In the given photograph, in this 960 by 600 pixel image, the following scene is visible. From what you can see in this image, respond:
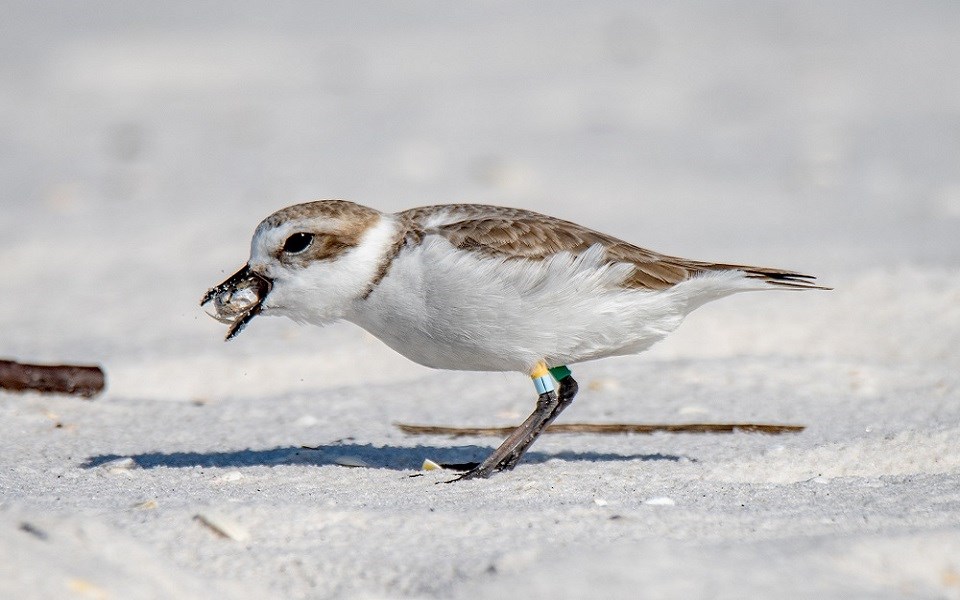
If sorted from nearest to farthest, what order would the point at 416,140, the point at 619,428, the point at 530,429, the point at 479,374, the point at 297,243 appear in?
the point at 297,243
the point at 530,429
the point at 619,428
the point at 479,374
the point at 416,140

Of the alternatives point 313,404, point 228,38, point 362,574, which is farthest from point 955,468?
point 228,38

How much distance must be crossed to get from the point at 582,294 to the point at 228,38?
12.5 m

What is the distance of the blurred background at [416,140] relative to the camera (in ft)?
25.3

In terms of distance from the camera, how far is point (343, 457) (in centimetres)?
461

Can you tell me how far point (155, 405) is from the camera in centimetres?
561

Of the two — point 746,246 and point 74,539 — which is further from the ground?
point 746,246

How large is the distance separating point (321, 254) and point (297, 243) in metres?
0.09

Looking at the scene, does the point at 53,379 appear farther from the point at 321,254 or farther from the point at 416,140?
the point at 416,140

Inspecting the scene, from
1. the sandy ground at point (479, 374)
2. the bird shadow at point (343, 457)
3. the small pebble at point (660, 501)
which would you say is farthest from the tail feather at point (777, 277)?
the small pebble at point (660, 501)

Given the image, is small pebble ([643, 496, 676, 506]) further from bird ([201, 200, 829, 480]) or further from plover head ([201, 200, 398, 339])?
plover head ([201, 200, 398, 339])

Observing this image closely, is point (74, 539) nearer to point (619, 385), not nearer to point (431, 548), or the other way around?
point (431, 548)

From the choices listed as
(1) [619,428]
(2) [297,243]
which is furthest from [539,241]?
(1) [619,428]

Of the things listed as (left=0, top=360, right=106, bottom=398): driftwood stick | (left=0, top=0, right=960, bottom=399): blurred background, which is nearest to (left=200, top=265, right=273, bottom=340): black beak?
(left=0, top=360, right=106, bottom=398): driftwood stick

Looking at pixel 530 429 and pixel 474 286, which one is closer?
pixel 474 286
